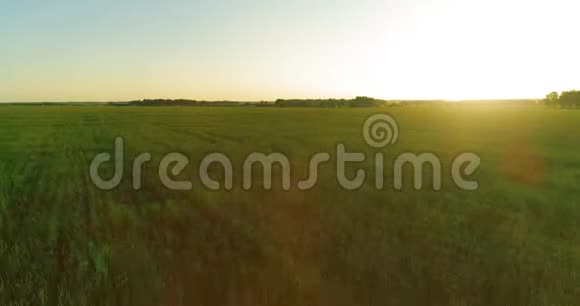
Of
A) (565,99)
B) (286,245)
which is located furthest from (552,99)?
(286,245)

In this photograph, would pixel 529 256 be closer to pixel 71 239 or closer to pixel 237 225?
pixel 237 225

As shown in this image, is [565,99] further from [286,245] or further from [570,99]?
[286,245]

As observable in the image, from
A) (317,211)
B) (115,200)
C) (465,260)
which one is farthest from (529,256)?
(115,200)

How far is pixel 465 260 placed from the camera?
5934mm

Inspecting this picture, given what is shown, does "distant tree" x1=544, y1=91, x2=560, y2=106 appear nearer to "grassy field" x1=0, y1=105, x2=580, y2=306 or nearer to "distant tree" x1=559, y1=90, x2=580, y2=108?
"distant tree" x1=559, y1=90, x2=580, y2=108

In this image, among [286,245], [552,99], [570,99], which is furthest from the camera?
[552,99]

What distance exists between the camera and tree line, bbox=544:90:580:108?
122562mm

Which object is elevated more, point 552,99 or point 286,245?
point 552,99

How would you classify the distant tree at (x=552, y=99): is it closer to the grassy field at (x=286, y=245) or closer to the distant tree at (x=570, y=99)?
the distant tree at (x=570, y=99)

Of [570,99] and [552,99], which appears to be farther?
[552,99]

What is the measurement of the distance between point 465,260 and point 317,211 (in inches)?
122

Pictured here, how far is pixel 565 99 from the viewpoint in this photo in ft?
414

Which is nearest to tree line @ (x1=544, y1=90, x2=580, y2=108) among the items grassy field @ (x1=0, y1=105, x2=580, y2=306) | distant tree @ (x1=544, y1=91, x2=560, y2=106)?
distant tree @ (x1=544, y1=91, x2=560, y2=106)

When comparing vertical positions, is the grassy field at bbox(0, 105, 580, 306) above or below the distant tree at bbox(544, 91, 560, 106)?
below
